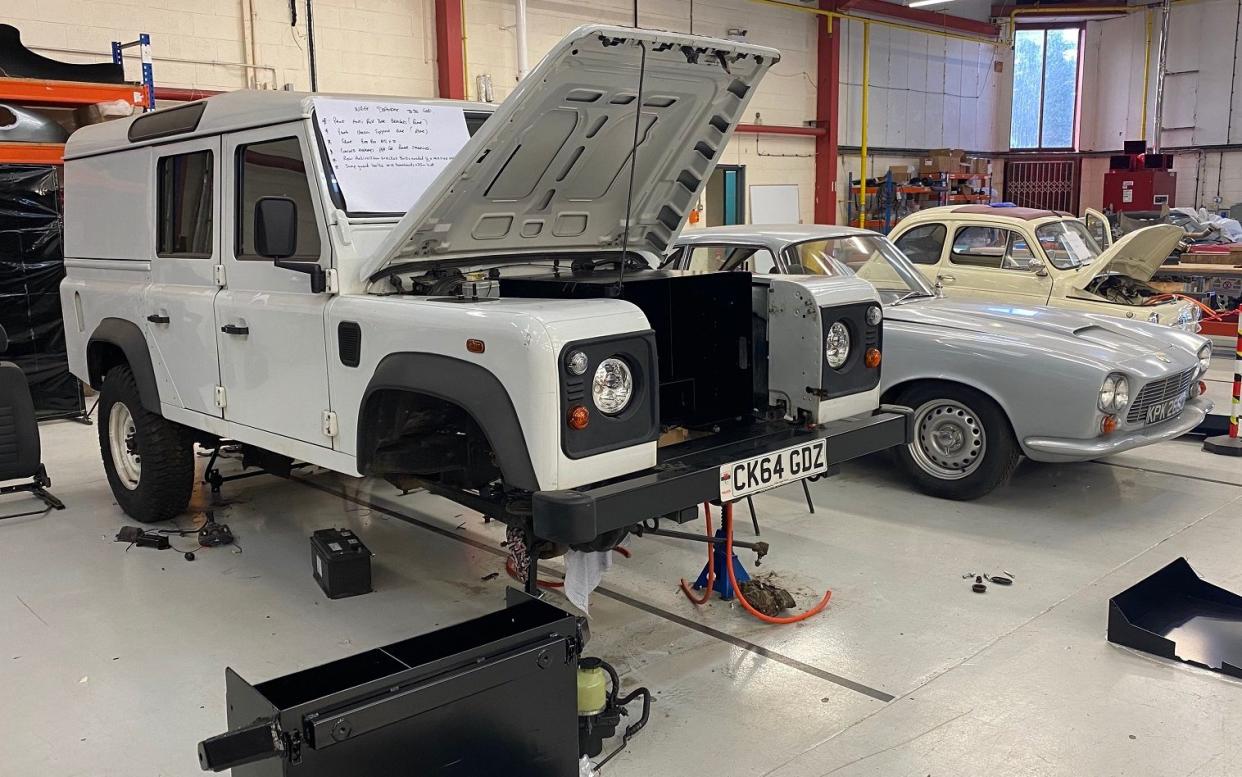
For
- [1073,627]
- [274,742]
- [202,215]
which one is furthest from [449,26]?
[274,742]

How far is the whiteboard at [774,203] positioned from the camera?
1669 cm

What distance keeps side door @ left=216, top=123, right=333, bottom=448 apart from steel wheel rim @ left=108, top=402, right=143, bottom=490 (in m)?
1.42

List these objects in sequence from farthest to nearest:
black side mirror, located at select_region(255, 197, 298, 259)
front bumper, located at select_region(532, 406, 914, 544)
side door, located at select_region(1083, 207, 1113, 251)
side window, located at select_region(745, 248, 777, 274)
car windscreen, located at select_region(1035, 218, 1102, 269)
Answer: side door, located at select_region(1083, 207, 1113, 251) < car windscreen, located at select_region(1035, 218, 1102, 269) < side window, located at select_region(745, 248, 777, 274) < black side mirror, located at select_region(255, 197, 298, 259) < front bumper, located at select_region(532, 406, 914, 544)

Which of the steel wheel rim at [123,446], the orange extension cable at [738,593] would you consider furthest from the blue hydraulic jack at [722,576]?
the steel wheel rim at [123,446]

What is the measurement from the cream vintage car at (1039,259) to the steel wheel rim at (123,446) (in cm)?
575

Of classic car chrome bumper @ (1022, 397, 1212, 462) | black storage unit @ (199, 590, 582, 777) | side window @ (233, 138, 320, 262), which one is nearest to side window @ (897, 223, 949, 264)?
classic car chrome bumper @ (1022, 397, 1212, 462)

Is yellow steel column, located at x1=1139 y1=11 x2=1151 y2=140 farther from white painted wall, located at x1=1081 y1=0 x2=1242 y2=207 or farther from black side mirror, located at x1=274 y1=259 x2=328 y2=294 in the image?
black side mirror, located at x1=274 y1=259 x2=328 y2=294

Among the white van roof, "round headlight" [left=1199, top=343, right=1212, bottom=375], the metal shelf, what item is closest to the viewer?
the white van roof

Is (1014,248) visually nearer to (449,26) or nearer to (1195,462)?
(1195,462)

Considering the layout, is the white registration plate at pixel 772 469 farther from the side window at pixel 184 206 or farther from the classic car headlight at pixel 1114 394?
the side window at pixel 184 206

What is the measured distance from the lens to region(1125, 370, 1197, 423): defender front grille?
518 centimetres

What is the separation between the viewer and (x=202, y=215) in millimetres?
4379

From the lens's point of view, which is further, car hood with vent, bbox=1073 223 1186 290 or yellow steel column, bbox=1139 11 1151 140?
yellow steel column, bbox=1139 11 1151 140

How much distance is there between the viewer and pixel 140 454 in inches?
201
